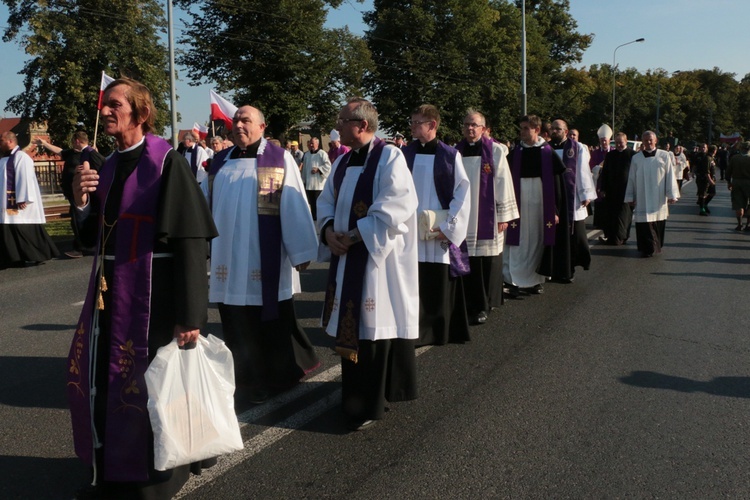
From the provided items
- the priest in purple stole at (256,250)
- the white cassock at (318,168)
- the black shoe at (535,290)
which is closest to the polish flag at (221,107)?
the priest in purple stole at (256,250)

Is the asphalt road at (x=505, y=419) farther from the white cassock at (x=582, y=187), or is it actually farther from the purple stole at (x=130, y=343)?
the white cassock at (x=582, y=187)

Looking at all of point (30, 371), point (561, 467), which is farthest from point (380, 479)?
point (30, 371)

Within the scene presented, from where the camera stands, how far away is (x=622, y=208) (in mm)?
12820

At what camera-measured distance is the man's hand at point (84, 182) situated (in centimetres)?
327

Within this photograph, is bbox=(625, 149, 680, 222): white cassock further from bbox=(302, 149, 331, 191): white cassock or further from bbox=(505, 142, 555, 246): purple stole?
bbox=(302, 149, 331, 191): white cassock

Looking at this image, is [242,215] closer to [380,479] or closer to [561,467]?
[380,479]

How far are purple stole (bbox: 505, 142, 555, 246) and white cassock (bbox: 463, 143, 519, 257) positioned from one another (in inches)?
41.7

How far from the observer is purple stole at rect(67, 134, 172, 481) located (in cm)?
324

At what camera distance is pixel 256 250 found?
503 centimetres

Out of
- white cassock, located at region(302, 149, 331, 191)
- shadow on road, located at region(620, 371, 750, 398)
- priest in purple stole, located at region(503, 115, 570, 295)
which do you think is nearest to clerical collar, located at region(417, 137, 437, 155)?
shadow on road, located at region(620, 371, 750, 398)

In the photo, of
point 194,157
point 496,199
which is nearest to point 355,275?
point 496,199

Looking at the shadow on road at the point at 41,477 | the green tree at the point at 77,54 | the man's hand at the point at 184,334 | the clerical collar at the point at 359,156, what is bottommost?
the shadow on road at the point at 41,477

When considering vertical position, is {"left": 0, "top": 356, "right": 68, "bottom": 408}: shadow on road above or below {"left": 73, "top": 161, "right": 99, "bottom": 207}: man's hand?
below

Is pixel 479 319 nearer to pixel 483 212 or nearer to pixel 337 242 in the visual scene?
pixel 483 212
